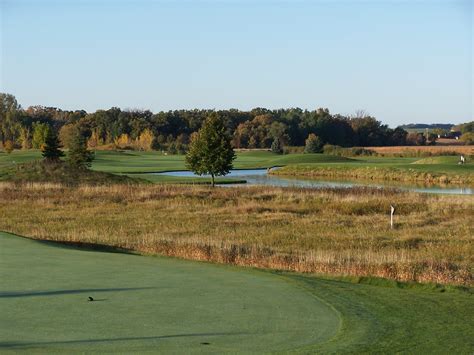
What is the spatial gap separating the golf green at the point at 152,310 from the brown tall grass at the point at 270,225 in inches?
161

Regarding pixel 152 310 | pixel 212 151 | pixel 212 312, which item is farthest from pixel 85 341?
pixel 212 151

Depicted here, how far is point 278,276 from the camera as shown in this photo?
43.4 ft

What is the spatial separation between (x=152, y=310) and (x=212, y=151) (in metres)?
46.4

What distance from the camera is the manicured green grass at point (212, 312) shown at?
8.03m

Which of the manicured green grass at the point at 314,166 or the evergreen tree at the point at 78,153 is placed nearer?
the evergreen tree at the point at 78,153

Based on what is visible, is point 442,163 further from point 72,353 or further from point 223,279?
point 72,353

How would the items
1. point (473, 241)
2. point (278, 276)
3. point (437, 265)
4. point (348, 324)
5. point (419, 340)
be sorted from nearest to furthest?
point (419, 340), point (348, 324), point (278, 276), point (437, 265), point (473, 241)

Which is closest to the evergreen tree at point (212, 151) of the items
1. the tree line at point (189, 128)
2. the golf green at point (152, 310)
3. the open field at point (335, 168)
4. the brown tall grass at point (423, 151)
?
the open field at point (335, 168)

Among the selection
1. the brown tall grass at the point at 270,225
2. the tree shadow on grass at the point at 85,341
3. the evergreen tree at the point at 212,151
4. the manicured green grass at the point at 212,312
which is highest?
the evergreen tree at the point at 212,151

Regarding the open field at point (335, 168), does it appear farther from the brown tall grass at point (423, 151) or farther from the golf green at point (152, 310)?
the golf green at point (152, 310)

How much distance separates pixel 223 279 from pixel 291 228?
1590cm

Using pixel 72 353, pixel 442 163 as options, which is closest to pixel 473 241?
pixel 72 353

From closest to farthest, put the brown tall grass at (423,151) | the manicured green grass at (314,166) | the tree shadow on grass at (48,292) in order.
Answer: the tree shadow on grass at (48,292) → the manicured green grass at (314,166) → the brown tall grass at (423,151)

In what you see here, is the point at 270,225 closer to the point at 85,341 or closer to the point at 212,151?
the point at 85,341
